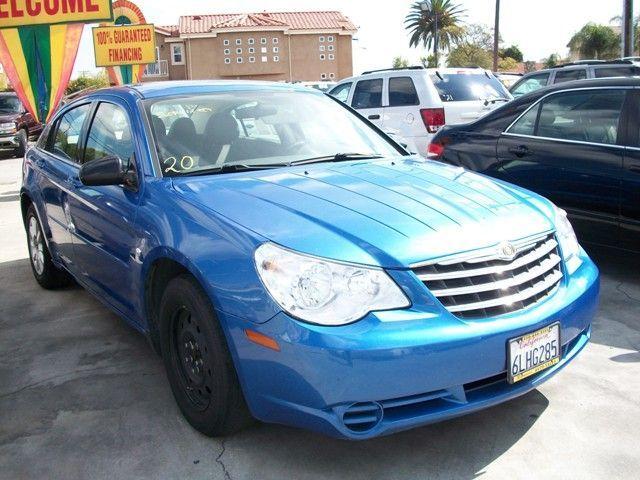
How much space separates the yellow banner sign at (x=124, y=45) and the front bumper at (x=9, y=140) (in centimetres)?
384

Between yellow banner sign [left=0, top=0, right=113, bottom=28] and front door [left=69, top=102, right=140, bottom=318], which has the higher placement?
yellow banner sign [left=0, top=0, right=113, bottom=28]

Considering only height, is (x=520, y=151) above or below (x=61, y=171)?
below

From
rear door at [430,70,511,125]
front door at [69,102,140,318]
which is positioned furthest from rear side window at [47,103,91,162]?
rear door at [430,70,511,125]

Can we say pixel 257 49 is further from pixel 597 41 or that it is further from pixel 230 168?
pixel 230 168

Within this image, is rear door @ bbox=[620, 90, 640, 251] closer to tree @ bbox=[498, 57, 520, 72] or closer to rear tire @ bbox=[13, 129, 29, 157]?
rear tire @ bbox=[13, 129, 29, 157]

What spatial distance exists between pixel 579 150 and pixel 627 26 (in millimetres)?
14913

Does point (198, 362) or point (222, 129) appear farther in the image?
point (222, 129)

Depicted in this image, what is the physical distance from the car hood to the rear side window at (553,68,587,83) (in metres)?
9.22

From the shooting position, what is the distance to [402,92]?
1093 cm

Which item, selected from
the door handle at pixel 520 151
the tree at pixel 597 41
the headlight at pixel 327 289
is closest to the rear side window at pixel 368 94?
the door handle at pixel 520 151

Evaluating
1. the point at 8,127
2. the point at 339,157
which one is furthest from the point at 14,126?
the point at 339,157

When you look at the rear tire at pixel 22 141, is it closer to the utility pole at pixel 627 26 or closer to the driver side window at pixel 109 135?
the driver side window at pixel 109 135

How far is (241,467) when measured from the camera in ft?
9.52

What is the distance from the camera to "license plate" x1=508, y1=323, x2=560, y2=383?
2717 mm
